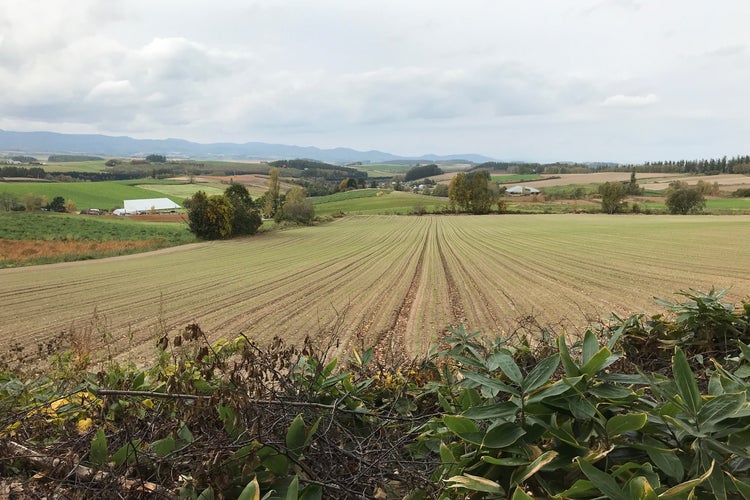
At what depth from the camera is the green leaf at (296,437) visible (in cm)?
128

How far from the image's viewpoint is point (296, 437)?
130cm

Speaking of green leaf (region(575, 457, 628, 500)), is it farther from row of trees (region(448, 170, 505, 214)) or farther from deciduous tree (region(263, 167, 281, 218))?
row of trees (region(448, 170, 505, 214))

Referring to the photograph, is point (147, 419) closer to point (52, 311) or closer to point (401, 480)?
point (401, 480)

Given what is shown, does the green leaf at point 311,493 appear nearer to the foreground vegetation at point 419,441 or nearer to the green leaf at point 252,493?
the foreground vegetation at point 419,441

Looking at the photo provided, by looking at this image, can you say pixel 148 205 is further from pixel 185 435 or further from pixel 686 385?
pixel 686 385

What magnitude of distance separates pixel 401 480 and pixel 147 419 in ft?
3.51

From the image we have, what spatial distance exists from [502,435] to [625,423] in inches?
11.7

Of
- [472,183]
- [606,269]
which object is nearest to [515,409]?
[606,269]

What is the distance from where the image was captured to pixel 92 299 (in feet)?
61.8

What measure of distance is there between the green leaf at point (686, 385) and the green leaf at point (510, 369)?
1.28ft

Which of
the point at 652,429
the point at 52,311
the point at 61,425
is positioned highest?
the point at 652,429

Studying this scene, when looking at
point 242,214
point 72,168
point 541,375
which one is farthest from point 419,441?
point 72,168

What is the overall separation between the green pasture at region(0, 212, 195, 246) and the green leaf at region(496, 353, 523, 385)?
156 feet

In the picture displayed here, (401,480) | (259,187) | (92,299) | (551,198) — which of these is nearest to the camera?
(401,480)
